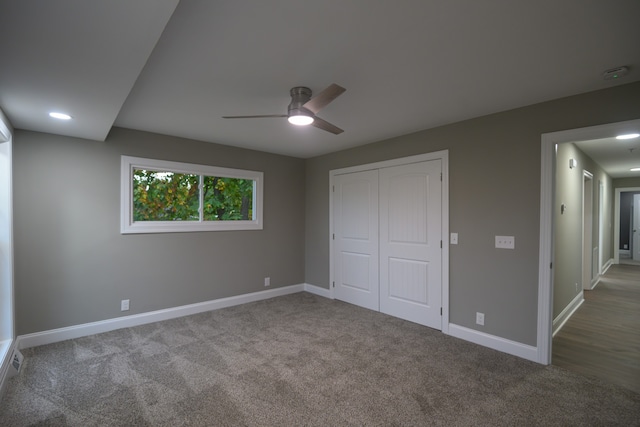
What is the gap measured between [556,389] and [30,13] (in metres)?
3.95

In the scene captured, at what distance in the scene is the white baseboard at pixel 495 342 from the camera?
2775 mm

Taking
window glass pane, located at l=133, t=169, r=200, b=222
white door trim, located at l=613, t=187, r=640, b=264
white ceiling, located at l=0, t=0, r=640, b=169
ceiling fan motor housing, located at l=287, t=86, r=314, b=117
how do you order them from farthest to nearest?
1. white door trim, located at l=613, t=187, r=640, b=264
2. window glass pane, located at l=133, t=169, r=200, b=222
3. ceiling fan motor housing, located at l=287, t=86, r=314, b=117
4. white ceiling, located at l=0, t=0, r=640, b=169

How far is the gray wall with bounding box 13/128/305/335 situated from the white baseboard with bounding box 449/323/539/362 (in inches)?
118

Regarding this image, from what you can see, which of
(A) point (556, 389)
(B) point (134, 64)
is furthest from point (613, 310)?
(B) point (134, 64)

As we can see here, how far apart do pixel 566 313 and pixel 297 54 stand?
4.56 m

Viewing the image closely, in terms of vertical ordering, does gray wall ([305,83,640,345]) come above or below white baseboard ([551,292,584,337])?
above

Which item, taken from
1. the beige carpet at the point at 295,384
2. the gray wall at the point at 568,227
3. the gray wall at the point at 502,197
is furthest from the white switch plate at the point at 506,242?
the beige carpet at the point at 295,384

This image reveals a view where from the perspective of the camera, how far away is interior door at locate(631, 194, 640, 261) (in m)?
8.55

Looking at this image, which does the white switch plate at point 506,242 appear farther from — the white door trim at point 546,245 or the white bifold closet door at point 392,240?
the white bifold closet door at point 392,240

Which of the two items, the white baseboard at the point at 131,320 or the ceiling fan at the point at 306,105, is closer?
the ceiling fan at the point at 306,105

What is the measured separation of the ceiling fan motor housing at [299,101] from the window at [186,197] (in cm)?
230

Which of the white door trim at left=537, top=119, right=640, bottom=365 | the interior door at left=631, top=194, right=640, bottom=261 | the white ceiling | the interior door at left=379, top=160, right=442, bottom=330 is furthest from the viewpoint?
the interior door at left=631, top=194, right=640, bottom=261

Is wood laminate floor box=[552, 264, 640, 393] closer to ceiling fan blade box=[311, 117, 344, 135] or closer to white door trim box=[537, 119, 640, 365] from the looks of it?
white door trim box=[537, 119, 640, 365]

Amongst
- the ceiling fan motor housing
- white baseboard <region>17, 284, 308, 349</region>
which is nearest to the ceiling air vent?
the ceiling fan motor housing
